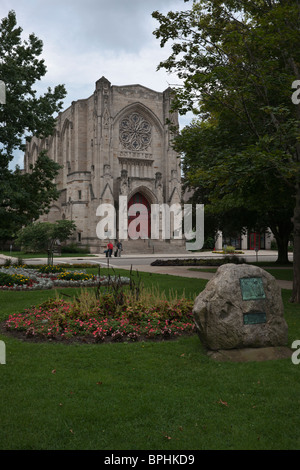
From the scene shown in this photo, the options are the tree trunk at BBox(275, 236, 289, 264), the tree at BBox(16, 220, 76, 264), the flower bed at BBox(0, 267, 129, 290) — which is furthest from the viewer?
the tree at BBox(16, 220, 76, 264)

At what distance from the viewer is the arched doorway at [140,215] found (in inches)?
2032

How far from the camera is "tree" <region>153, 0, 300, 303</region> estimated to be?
415 inches

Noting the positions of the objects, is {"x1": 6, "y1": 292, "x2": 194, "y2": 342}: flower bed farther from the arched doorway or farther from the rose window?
the rose window

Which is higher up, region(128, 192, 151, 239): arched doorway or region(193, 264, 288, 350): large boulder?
region(128, 192, 151, 239): arched doorway

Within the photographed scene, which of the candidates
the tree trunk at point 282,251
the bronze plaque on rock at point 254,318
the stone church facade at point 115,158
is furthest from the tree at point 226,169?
the stone church facade at point 115,158

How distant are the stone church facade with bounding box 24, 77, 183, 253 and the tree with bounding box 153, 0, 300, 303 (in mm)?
35126

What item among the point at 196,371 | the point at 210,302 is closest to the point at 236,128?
the point at 210,302

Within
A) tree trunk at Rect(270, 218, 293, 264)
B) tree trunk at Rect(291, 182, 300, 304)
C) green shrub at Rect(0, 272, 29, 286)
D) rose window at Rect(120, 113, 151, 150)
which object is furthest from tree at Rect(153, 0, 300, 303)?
rose window at Rect(120, 113, 151, 150)

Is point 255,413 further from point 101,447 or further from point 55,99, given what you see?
point 55,99

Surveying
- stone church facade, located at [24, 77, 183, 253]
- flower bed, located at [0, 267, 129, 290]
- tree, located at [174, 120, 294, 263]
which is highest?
stone church facade, located at [24, 77, 183, 253]

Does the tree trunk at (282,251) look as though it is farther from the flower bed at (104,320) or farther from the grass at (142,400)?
the grass at (142,400)

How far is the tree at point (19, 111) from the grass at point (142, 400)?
7.33m

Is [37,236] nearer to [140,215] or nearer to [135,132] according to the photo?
[140,215]

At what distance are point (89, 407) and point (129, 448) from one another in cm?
94
